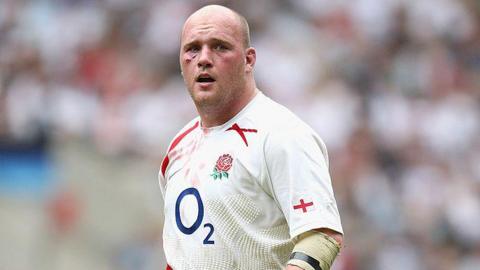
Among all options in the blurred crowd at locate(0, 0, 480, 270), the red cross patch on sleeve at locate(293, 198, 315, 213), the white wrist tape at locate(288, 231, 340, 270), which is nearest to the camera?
the white wrist tape at locate(288, 231, 340, 270)

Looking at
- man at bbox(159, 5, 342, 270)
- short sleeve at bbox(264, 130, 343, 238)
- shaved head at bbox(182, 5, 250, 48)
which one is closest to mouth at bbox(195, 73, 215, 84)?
man at bbox(159, 5, 342, 270)

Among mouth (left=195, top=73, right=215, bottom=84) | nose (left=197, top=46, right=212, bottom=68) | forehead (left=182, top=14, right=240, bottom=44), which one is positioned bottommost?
mouth (left=195, top=73, right=215, bottom=84)

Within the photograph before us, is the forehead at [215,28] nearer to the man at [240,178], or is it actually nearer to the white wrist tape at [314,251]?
the man at [240,178]

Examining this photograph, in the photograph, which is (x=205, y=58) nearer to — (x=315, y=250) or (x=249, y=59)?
(x=249, y=59)

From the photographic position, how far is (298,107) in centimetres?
1373

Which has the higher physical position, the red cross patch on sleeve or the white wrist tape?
the red cross patch on sleeve

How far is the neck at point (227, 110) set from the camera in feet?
19.1

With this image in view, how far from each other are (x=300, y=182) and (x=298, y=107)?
8.44 m

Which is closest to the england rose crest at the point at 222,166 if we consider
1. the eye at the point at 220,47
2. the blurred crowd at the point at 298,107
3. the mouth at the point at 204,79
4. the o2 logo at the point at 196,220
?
the o2 logo at the point at 196,220

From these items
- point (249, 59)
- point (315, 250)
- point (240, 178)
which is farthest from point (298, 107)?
point (315, 250)

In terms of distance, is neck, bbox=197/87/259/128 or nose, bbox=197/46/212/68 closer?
nose, bbox=197/46/212/68

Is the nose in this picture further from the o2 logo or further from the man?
the o2 logo

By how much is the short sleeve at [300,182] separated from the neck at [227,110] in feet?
1.46

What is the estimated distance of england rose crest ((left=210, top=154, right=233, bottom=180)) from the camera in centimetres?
563
